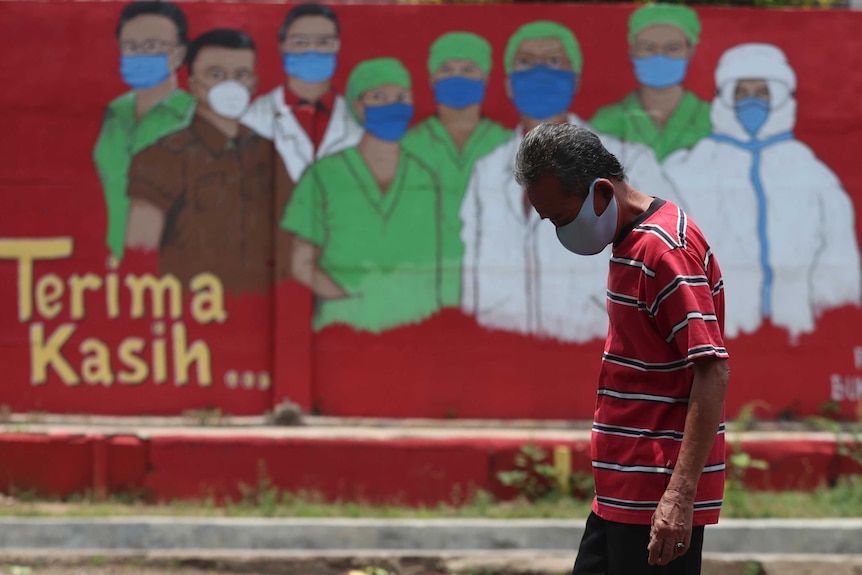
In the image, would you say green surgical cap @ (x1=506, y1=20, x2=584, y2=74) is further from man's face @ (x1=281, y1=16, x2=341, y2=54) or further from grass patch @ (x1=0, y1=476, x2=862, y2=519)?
grass patch @ (x1=0, y1=476, x2=862, y2=519)

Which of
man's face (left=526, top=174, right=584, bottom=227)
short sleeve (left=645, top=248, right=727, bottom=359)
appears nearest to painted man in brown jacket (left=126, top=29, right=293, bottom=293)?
man's face (left=526, top=174, right=584, bottom=227)

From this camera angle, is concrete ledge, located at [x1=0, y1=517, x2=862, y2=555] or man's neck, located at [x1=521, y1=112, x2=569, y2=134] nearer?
concrete ledge, located at [x1=0, y1=517, x2=862, y2=555]

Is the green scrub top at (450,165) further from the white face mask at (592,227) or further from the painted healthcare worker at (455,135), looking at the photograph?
the white face mask at (592,227)

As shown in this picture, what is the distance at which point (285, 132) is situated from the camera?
7441 mm

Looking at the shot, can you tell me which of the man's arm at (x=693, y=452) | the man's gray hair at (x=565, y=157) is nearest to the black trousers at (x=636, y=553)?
the man's arm at (x=693, y=452)

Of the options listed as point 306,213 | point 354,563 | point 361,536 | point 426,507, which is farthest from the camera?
point 306,213

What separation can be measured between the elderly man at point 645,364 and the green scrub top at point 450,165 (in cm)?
466

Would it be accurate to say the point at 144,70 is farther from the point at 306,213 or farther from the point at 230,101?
the point at 306,213

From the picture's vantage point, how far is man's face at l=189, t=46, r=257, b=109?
7.44 m

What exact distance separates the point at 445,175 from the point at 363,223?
2.30ft

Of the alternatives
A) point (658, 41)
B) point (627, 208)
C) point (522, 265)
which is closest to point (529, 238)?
point (522, 265)

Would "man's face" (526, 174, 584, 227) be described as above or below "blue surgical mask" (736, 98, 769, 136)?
below

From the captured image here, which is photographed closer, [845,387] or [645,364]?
[645,364]

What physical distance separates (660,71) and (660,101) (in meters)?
0.22
